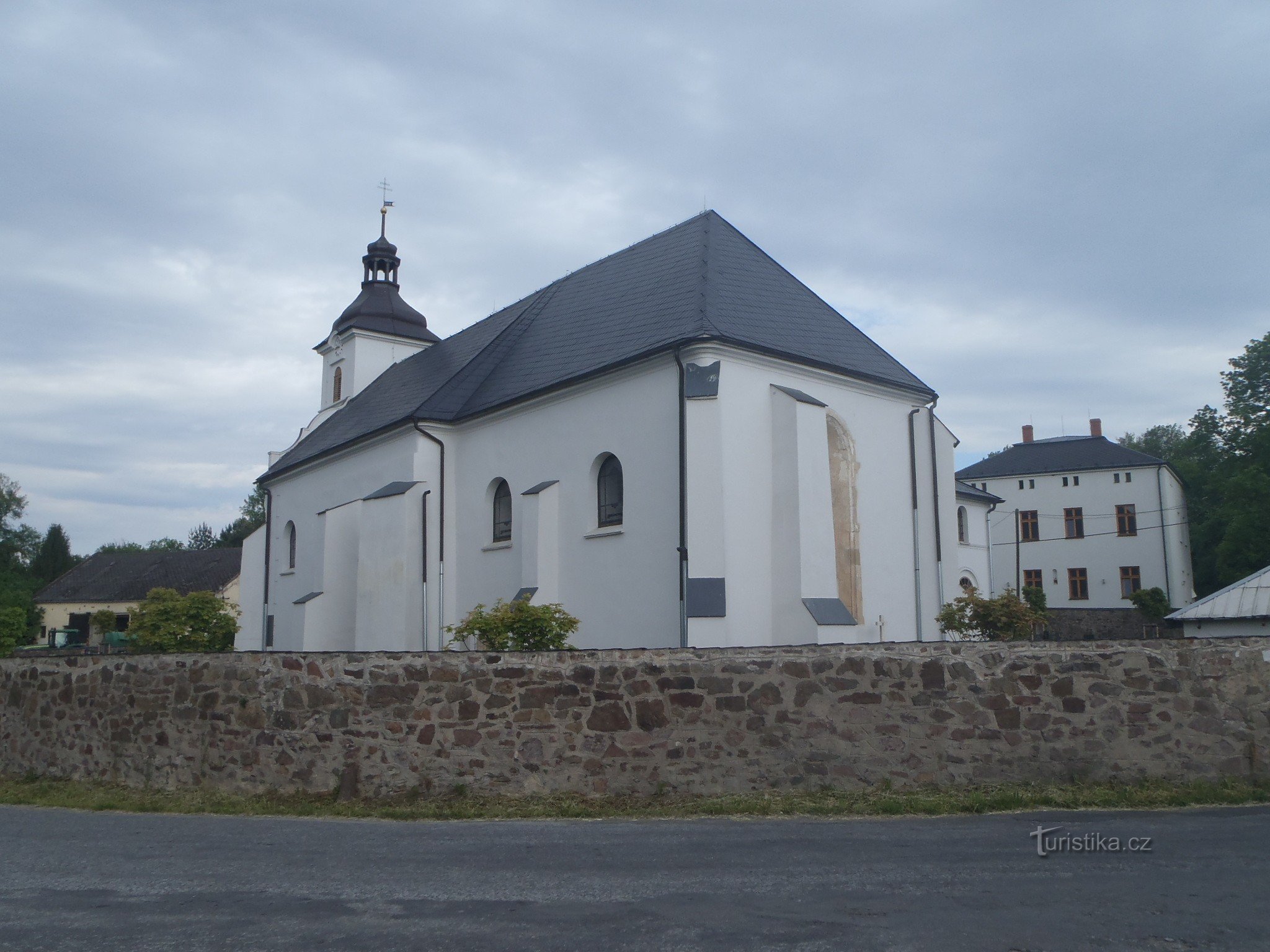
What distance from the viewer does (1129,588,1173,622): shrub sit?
39.8 meters

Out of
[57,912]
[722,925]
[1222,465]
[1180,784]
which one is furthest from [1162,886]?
[1222,465]

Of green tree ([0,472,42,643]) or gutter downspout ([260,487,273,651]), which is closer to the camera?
gutter downspout ([260,487,273,651])

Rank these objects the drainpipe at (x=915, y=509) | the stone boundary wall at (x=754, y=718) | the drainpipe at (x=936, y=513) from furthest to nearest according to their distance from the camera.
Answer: the drainpipe at (x=936, y=513) < the drainpipe at (x=915, y=509) < the stone boundary wall at (x=754, y=718)

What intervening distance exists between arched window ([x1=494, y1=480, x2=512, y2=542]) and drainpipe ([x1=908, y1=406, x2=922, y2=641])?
25.9 ft

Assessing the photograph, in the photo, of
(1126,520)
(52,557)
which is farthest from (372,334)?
(52,557)

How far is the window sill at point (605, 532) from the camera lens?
16.6 metres

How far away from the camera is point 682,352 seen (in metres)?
15.9

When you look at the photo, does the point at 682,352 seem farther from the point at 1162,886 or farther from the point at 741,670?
the point at 1162,886

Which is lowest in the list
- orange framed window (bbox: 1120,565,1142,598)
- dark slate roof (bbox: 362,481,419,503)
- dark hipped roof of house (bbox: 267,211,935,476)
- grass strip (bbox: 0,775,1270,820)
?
grass strip (bbox: 0,775,1270,820)

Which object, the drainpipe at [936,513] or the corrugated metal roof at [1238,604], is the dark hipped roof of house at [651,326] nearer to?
the drainpipe at [936,513]

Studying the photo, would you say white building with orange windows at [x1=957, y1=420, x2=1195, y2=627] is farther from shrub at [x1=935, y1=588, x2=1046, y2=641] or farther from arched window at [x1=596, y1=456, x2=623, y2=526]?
arched window at [x1=596, y1=456, x2=623, y2=526]

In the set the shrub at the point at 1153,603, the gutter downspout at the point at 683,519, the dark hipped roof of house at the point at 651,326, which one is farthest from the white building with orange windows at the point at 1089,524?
the gutter downspout at the point at 683,519

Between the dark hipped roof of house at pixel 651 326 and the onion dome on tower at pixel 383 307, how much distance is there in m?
7.85

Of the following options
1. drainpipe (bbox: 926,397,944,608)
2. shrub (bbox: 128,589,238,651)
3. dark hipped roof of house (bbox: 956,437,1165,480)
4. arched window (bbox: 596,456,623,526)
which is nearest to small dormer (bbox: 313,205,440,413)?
shrub (bbox: 128,589,238,651)
